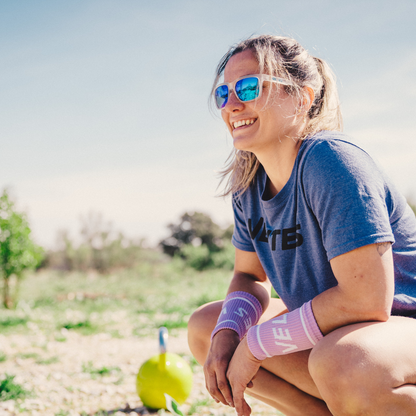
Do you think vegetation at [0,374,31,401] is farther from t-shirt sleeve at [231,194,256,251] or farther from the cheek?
the cheek

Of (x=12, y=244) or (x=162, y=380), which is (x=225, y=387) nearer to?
(x=162, y=380)

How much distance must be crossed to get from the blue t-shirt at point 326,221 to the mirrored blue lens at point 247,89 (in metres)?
0.32

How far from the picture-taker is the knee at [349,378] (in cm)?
125

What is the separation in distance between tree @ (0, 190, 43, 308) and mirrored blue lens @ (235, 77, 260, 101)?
6.76m

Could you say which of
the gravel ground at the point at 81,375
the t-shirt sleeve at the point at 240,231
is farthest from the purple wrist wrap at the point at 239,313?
the gravel ground at the point at 81,375

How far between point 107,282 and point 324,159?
35.0 feet

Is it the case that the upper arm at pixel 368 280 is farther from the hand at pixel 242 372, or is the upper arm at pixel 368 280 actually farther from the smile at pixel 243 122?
the smile at pixel 243 122

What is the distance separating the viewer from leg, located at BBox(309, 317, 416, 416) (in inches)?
49.3

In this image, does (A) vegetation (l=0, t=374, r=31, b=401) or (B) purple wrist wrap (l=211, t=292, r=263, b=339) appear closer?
(B) purple wrist wrap (l=211, t=292, r=263, b=339)

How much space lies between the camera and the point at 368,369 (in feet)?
4.17

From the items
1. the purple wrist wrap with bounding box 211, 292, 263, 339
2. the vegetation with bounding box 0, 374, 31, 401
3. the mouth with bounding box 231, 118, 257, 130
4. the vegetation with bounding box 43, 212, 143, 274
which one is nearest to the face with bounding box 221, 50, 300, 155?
the mouth with bounding box 231, 118, 257, 130

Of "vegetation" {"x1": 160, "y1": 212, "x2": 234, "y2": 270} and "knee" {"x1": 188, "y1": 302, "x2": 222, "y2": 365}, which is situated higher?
"knee" {"x1": 188, "y1": 302, "x2": 222, "y2": 365}

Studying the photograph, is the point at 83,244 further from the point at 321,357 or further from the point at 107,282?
the point at 321,357

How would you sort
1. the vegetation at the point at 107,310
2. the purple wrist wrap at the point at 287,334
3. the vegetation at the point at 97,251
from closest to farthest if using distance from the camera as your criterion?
the purple wrist wrap at the point at 287,334 → the vegetation at the point at 107,310 → the vegetation at the point at 97,251
